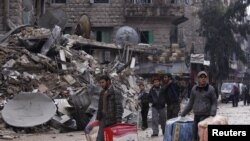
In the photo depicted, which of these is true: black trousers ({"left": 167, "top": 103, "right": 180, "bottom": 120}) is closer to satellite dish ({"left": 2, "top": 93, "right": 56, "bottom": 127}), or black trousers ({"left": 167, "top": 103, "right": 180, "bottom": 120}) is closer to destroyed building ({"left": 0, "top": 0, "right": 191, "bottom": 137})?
destroyed building ({"left": 0, "top": 0, "right": 191, "bottom": 137})

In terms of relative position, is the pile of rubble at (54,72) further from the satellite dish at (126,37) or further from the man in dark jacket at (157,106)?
the satellite dish at (126,37)

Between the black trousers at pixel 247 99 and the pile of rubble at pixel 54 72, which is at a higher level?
the pile of rubble at pixel 54 72

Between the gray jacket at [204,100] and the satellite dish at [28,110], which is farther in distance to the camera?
the satellite dish at [28,110]

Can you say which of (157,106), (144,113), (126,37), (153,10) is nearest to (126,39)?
(126,37)

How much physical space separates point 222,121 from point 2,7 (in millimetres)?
21738

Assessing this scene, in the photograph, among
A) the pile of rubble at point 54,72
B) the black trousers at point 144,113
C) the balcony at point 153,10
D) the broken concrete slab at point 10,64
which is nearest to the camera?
the black trousers at point 144,113

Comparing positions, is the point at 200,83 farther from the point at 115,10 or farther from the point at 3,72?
the point at 115,10

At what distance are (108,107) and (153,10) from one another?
92.6 feet

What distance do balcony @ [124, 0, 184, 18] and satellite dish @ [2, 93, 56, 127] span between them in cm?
1980

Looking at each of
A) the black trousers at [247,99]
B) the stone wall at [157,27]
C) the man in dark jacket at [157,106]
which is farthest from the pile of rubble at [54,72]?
the black trousers at [247,99]

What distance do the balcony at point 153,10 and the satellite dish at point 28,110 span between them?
1980cm

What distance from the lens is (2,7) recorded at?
94.9 ft

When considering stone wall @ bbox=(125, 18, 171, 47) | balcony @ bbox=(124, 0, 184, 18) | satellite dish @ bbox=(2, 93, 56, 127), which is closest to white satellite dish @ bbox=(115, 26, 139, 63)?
balcony @ bbox=(124, 0, 184, 18)

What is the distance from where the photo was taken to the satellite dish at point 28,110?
17.4m
